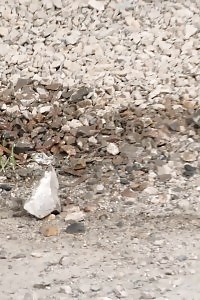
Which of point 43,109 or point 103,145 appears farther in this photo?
point 43,109

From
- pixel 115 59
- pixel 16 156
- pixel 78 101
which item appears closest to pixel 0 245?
pixel 16 156

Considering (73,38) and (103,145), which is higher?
(73,38)

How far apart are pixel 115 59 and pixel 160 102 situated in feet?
1.41

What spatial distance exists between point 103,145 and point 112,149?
61mm

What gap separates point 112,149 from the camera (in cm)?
421

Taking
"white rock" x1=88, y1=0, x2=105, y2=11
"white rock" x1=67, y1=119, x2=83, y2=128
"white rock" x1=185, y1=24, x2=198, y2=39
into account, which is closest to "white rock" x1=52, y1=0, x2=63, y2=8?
"white rock" x1=88, y1=0, x2=105, y2=11

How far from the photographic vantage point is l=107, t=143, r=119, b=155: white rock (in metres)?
4.20

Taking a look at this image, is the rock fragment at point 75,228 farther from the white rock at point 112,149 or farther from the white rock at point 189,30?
the white rock at point 189,30

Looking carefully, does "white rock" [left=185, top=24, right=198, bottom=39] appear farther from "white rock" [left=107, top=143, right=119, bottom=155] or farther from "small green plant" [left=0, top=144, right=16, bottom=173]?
"small green plant" [left=0, top=144, right=16, bottom=173]

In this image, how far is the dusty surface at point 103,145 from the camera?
3.37m

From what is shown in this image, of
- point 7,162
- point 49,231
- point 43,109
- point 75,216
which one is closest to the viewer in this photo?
point 49,231

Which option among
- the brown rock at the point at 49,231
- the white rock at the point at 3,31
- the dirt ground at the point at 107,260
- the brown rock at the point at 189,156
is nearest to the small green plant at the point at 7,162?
the dirt ground at the point at 107,260

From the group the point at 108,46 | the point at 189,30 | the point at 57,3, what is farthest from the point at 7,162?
the point at 189,30

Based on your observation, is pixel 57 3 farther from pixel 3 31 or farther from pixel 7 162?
pixel 7 162
